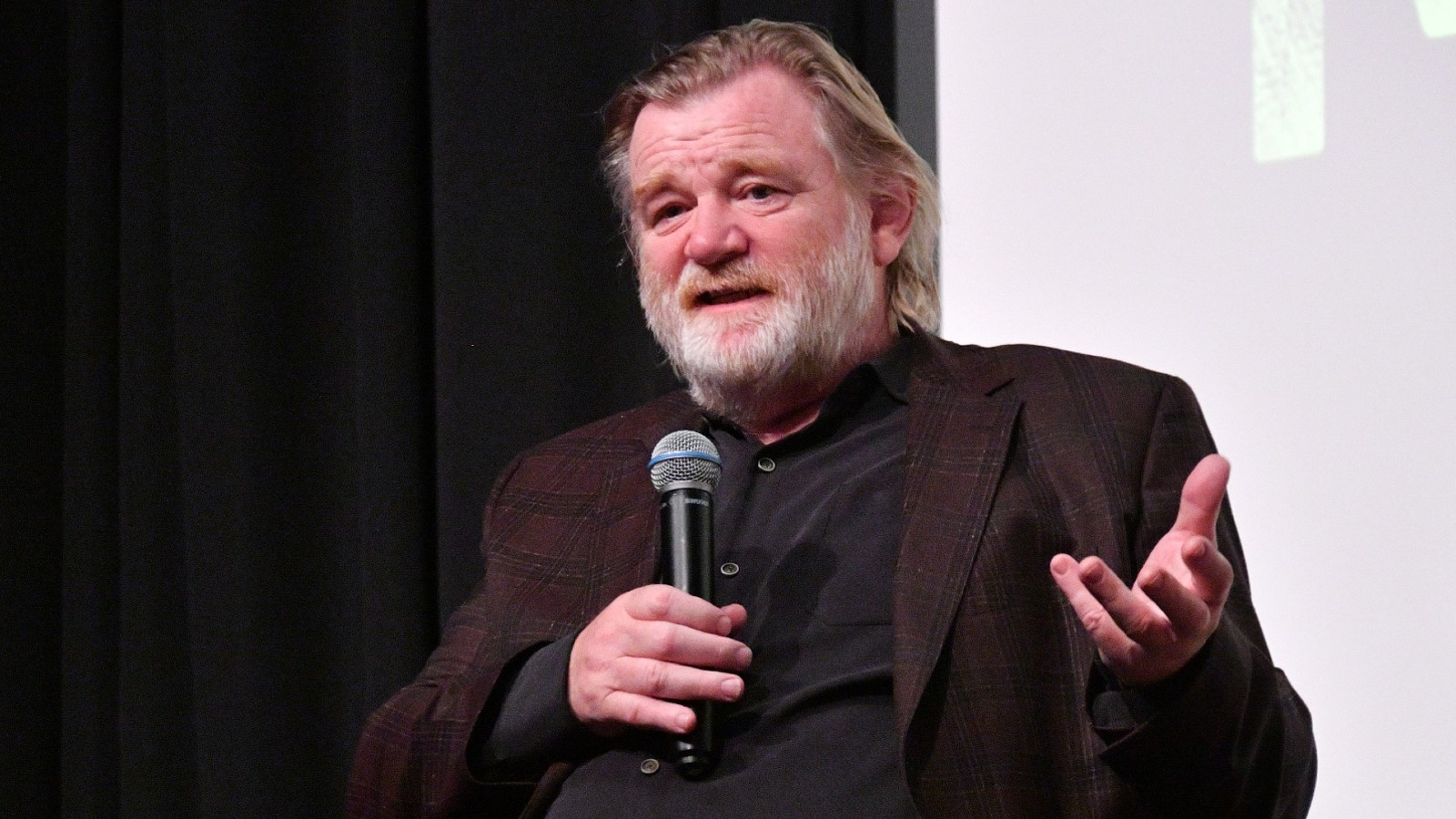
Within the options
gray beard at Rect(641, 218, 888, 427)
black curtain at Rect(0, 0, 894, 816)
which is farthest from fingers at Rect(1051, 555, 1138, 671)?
black curtain at Rect(0, 0, 894, 816)

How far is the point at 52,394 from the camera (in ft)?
9.54

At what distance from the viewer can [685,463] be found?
155cm

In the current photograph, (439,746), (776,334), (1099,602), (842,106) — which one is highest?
(842,106)

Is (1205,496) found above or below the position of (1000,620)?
above

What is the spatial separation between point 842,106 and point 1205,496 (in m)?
0.97

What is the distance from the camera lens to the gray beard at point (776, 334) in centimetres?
195

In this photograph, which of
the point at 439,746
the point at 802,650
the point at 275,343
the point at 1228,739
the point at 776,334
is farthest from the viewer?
the point at 275,343

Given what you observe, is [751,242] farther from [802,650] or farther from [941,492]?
[802,650]

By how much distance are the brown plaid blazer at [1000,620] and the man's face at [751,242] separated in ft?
0.46

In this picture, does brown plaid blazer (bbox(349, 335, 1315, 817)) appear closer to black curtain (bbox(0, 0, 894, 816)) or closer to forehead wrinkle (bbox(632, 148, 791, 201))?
forehead wrinkle (bbox(632, 148, 791, 201))

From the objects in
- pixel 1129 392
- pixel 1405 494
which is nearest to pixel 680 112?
pixel 1129 392

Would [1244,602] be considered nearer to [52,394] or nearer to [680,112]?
[680,112]

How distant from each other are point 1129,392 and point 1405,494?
32 centimetres

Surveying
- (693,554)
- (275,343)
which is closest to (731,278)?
(693,554)
